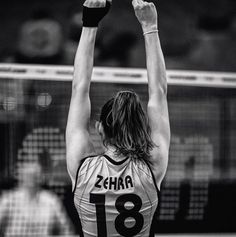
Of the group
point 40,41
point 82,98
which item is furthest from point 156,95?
point 40,41

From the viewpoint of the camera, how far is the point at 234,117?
157 inches

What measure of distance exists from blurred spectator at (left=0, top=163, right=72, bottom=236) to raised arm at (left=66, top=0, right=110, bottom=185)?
1960mm

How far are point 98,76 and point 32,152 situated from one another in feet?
2.20

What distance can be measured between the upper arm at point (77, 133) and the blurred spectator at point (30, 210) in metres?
1.96

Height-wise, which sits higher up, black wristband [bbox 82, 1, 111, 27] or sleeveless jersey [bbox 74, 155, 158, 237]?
black wristband [bbox 82, 1, 111, 27]

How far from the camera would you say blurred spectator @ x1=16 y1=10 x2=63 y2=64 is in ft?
14.7

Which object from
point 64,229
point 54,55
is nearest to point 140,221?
point 64,229

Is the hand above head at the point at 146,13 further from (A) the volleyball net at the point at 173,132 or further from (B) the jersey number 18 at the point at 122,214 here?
(A) the volleyball net at the point at 173,132

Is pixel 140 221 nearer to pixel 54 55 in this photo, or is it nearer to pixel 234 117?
pixel 234 117

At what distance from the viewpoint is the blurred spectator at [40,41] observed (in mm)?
4473

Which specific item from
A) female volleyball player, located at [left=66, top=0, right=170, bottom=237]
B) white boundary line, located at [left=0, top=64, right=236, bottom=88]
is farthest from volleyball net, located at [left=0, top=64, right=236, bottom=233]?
female volleyball player, located at [left=66, top=0, right=170, bottom=237]

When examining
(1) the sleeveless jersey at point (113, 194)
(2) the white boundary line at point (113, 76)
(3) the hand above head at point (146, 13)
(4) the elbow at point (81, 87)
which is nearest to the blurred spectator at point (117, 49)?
(2) the white boundary line at point (113, 76)

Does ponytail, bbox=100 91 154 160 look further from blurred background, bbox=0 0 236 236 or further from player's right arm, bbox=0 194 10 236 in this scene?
player's right arm, bbox=0 194 10 236

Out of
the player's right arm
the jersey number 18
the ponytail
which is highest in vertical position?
the ponytail
